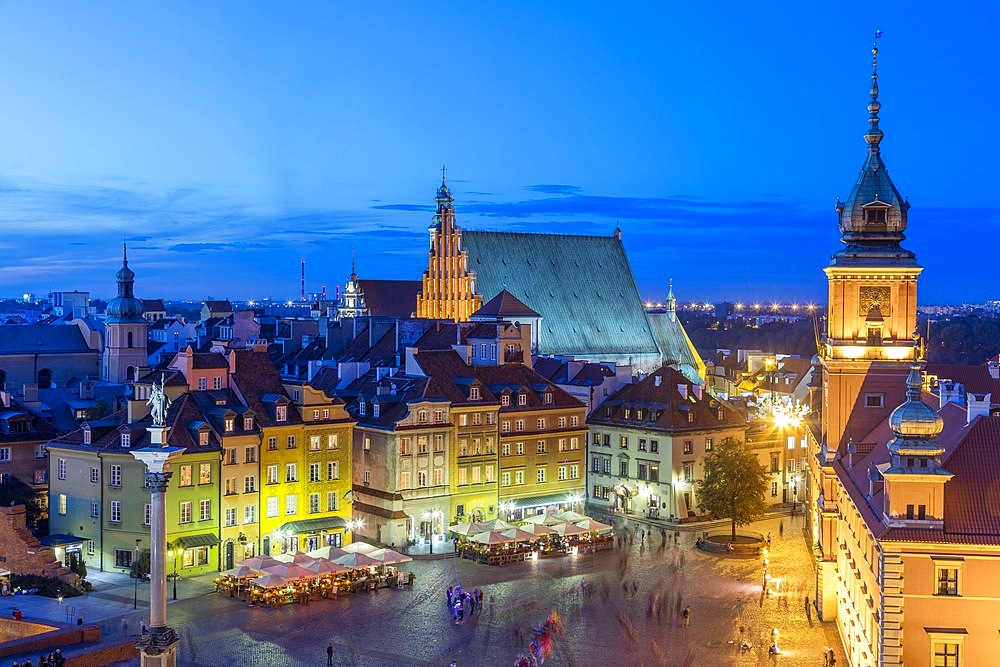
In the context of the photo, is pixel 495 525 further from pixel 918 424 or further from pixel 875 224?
pixel 918 424

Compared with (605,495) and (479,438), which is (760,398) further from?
(479,438)

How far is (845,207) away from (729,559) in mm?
20271

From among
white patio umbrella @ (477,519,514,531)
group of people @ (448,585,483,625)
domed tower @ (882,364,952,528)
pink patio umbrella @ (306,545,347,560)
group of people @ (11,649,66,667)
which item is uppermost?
domed tower @ (882,364,952,528)

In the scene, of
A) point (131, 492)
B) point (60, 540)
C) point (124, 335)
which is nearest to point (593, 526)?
point (131, 492)

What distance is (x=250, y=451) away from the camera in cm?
6588

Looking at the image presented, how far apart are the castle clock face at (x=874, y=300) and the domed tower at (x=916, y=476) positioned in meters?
19.9

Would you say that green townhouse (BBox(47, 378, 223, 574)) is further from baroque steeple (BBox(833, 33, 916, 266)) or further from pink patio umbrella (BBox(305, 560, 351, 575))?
baroque steeple (BBox(833, 33, 916, 266))

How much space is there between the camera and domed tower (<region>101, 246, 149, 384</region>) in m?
119

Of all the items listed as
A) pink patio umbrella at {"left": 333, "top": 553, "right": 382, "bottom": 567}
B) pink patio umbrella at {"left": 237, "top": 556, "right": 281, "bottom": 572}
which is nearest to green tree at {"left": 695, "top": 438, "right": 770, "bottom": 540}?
pink patio umbrella at {"left": 333, "top": 553, "right": 382, "bottom": 567}

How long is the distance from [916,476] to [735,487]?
105 feet

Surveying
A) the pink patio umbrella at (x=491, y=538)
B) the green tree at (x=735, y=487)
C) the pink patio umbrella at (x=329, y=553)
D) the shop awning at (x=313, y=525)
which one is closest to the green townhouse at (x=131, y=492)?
the shop awning at (x=313, y=525)

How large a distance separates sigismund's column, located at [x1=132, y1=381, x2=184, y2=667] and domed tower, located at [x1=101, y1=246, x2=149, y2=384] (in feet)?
262

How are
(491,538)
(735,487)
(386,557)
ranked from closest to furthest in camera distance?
1. (386,557)
2. (491,538)
3. (735,487)

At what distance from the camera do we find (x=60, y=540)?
62.5 meters
